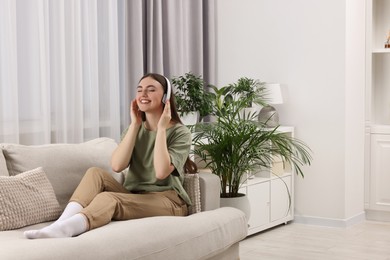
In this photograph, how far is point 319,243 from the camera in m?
4.70

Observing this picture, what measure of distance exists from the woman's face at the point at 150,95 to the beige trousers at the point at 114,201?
0.41m

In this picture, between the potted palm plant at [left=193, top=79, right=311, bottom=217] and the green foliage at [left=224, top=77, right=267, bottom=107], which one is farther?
the green foliage at [left=224, top=77, right=267, bottom=107]

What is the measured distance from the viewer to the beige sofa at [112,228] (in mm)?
2619

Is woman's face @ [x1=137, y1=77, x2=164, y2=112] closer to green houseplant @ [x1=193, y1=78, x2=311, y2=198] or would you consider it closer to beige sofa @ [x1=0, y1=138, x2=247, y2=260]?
beige sofa @ [x1=0, y1=138, x2=247, y2=260]

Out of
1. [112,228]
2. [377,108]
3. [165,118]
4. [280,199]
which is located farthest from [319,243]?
[112,228]

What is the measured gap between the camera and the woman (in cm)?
325

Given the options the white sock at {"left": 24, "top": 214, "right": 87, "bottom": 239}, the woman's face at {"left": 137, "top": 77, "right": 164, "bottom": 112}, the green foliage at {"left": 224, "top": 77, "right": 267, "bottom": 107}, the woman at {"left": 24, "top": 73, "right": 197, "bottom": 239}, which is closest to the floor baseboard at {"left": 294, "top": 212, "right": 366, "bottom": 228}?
the green foliage at {"left": 224, "top": 77, "right": 267, "bottom": 107}

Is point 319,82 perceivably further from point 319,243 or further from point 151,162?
point 151,162

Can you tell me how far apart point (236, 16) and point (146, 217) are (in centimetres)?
278

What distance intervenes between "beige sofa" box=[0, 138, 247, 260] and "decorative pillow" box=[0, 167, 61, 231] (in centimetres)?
1

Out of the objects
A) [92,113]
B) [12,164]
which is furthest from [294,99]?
[12,164]

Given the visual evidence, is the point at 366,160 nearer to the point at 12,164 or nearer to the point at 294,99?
the point at 294,99

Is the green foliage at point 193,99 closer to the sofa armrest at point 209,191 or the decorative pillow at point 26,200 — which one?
the sofa armrest at point 209,191

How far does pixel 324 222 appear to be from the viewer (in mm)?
5312
